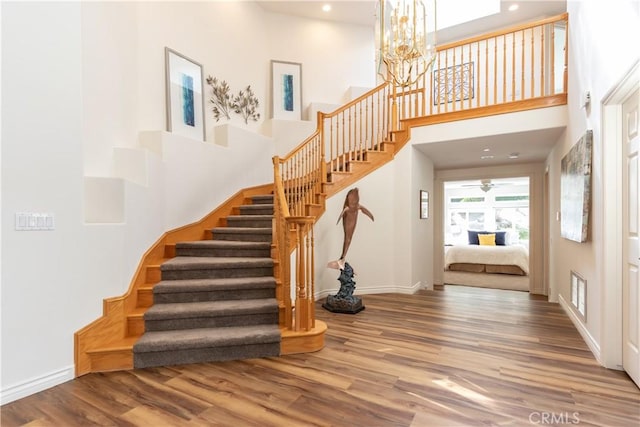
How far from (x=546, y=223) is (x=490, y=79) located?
8.56ft

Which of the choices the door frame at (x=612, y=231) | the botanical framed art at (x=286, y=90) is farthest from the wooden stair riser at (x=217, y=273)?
the botanical framed art at (x=286, y=90)

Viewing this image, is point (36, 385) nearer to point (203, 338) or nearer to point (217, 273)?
point (203, 338)

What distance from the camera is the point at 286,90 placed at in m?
5.86

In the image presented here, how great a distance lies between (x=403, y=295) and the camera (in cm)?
468

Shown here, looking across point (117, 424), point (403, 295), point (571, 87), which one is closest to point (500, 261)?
point (403, 295)

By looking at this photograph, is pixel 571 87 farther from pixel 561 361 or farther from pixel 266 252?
pixel 266 252

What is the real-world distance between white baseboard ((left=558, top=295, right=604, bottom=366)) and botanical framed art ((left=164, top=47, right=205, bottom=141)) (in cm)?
492

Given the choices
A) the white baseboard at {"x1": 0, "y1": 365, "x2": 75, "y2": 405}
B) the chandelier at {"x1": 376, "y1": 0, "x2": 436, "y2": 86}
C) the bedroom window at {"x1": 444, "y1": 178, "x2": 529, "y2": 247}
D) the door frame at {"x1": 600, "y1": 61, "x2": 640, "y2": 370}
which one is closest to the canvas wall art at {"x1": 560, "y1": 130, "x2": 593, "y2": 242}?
the door frame at {"x1": 600, "y1": 61, "x2": 640, "y2": 370}

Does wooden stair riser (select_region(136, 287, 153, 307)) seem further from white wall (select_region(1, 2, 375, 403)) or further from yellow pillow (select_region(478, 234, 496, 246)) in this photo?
yellow pillow (select_region(478, 234, 496, 246))

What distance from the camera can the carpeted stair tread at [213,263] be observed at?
3230mm

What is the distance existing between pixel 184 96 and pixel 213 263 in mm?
2504

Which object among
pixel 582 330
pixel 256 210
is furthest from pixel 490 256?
pixel 256 210

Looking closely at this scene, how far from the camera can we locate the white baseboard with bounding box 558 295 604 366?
2.58 metres

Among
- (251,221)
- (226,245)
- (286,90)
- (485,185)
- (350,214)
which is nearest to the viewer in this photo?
(226,245)
